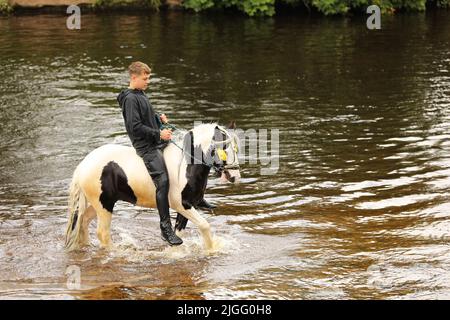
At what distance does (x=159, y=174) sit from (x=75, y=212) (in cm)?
162

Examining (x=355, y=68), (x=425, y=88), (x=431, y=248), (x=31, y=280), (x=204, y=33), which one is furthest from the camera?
(x=204, y=33)

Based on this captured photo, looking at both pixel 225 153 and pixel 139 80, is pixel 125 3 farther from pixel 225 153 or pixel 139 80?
pixel 225 153

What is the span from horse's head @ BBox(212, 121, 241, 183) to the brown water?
140 cm

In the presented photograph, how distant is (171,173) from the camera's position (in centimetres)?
1145

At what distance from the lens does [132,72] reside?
11078 mm

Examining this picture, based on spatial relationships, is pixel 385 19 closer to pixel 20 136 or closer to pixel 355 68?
pixel 355 68

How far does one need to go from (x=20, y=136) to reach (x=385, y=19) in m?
25.4

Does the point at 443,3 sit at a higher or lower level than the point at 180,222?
higher

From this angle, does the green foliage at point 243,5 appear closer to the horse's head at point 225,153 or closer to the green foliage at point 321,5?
the green foliage at point 321,5

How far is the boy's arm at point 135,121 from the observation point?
1108 cm

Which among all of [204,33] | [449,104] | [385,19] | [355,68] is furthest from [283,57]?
[385,19]

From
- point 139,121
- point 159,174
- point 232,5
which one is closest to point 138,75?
point 139,121

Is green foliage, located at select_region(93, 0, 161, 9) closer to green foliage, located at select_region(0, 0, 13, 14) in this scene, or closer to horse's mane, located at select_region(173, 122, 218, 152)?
green foliage, located at select_region(0, 0, 13, 14)

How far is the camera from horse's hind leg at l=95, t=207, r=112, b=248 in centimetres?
1171
